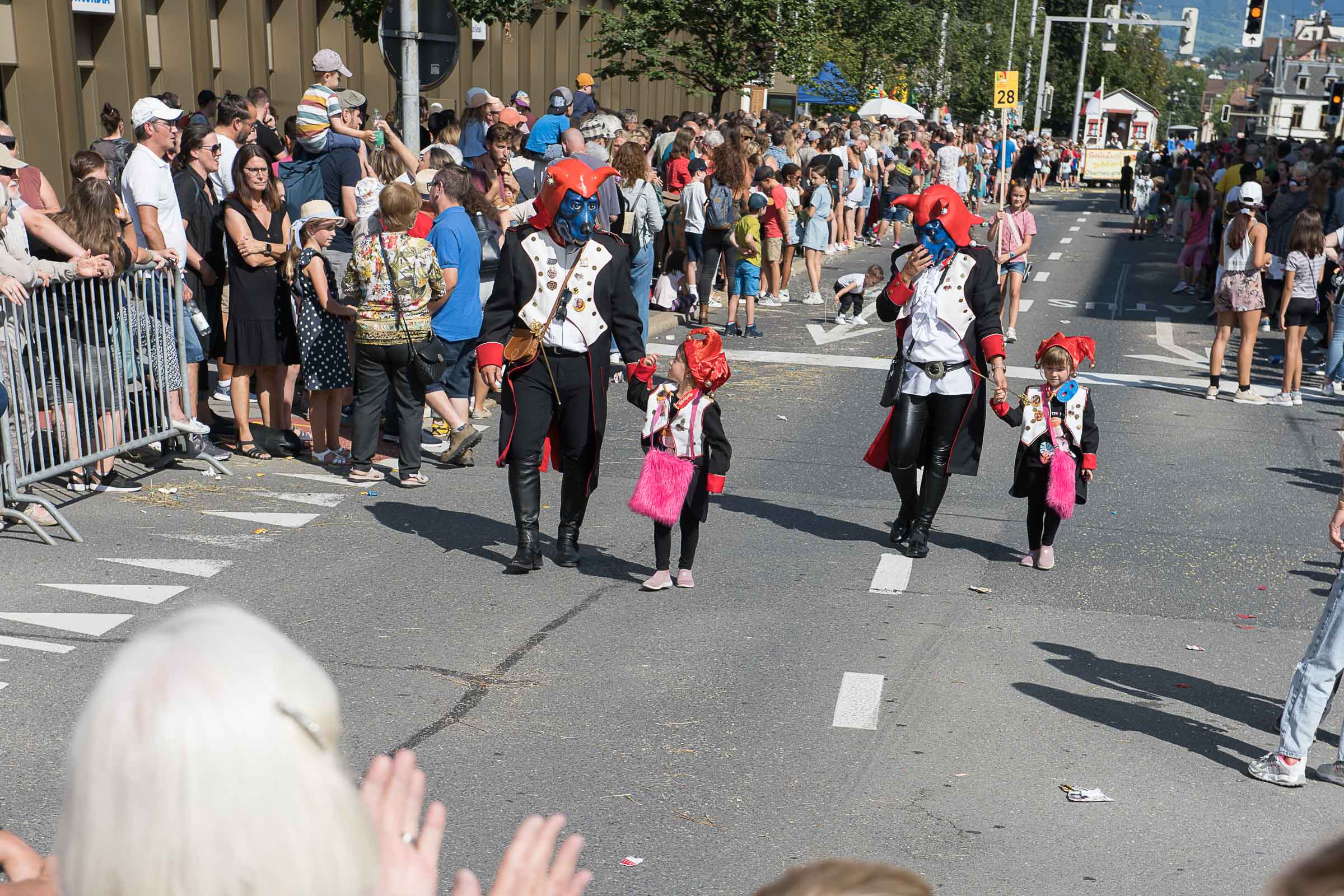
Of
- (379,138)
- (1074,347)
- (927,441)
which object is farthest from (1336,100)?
(927,441)

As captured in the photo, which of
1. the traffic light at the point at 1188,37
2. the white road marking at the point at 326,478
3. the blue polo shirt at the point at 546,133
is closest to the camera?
the white road marking at the point at 326,478

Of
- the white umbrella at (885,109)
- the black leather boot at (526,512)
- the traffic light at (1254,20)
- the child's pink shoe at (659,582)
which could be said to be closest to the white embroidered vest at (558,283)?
the black leather boot at (526,512)

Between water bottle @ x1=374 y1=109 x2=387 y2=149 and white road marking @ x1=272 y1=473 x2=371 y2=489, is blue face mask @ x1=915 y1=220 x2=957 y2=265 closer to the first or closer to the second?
white road marking @ x1=272 y1=473 x2=371 y2=489

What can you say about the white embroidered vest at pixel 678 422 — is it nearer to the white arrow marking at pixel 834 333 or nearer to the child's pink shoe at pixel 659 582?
the child's pink shoe at pixel 659 582

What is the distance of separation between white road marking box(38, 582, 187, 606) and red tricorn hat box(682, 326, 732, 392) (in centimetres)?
260

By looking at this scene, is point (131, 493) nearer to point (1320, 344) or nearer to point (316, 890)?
point (316, 890)

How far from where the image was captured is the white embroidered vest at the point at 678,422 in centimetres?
681

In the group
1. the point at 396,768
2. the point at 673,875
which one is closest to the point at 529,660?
the point at 673,875

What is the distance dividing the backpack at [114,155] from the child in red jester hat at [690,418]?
5524 millimetres

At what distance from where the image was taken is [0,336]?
739 centimetres

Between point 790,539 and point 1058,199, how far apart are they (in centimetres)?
3796

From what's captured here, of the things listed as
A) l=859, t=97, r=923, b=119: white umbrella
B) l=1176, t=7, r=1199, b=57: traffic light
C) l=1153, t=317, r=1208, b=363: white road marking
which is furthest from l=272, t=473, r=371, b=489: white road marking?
l=1176, t=7, r=1199, b=57: traffic light

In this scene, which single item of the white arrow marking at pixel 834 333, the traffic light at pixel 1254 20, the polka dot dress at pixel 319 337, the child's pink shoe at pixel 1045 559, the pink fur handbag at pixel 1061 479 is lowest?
the white arrow marking at pixel 834 333

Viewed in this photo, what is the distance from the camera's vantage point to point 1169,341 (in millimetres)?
16328
